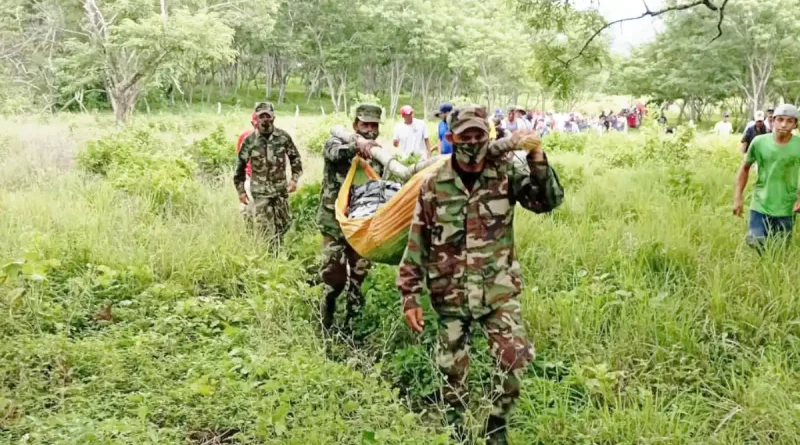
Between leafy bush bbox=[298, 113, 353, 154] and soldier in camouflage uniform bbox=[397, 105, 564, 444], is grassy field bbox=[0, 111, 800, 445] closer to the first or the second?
soldier in camouflage uniform bbox=[397, 105, 564, 444]

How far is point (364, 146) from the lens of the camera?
436 cm

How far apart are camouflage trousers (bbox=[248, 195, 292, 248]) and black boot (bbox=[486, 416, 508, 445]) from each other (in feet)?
11.9

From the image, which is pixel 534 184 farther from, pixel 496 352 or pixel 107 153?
pixel 107 153

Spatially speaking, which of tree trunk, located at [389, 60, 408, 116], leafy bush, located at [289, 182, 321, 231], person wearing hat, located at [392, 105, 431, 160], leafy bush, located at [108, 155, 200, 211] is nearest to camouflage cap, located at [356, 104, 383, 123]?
leafy bush, located at [289, 182, 321, 231]

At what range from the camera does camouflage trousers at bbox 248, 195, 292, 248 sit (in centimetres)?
645

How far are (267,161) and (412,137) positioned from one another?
10.8ft

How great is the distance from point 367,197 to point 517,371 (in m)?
1.72

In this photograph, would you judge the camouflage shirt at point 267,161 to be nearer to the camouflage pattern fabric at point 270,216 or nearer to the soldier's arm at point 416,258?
the camouflage pattern fabric at point 270,216

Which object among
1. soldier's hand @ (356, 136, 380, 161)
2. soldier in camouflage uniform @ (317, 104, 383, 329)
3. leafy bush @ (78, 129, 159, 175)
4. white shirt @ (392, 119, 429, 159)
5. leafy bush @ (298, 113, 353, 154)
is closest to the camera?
soldier's hand @ (356, 136, 380, 161)

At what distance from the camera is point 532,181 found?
310cm

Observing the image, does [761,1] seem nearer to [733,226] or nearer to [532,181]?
[733,226]

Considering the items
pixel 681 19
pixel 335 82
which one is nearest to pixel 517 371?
pixel 681 19

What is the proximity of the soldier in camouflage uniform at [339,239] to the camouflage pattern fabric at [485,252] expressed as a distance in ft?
4.87

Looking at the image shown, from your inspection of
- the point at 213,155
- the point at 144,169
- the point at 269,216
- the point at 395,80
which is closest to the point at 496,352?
the point at 269,216
